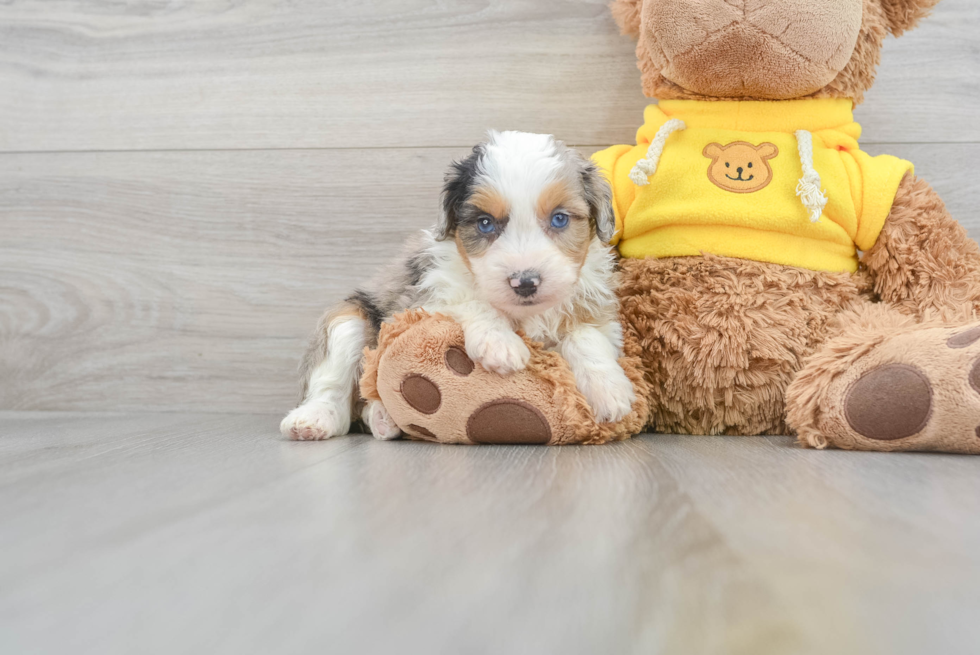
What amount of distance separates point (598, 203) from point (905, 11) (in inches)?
32.5

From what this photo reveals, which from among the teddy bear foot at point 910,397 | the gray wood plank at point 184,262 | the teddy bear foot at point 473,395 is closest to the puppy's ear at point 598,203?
the teddy bear foot at point 473,395

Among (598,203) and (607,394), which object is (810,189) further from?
(607,394)

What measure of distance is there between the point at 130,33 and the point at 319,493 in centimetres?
181

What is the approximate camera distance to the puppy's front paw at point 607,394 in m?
1.31

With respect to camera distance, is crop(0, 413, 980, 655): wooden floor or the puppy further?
the puppy

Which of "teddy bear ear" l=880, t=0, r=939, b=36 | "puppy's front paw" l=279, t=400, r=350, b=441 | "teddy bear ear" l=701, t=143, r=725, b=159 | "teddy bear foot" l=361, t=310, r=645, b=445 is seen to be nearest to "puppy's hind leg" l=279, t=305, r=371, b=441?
"puppy's front paw" l=279, t=400, r=350, b=441

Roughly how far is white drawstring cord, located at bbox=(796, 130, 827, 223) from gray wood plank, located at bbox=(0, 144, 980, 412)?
93 cm

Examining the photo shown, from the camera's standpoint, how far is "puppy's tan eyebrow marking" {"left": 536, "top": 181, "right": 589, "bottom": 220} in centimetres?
133

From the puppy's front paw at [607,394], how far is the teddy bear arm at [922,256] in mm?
640

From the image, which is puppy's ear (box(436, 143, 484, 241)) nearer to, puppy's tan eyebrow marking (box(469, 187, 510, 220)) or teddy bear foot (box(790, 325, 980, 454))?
puppy's tan eyebrow marking (box(469, 187, 510, 220))

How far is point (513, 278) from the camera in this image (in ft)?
4.10

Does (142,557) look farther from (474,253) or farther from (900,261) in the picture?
(900,261)

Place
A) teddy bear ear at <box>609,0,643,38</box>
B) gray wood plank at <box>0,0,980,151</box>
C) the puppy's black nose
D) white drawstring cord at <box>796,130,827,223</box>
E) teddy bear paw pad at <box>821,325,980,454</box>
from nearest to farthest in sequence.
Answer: teddy bear paw pad at <box>821,325,980,454</box>
the puppy's black nose
white drawstring cord at <box>796,130,827,223</box>
teddy bear ear at <box>609,0,643,38</box>
gray wood plank at <box>0,0,980,151</box>

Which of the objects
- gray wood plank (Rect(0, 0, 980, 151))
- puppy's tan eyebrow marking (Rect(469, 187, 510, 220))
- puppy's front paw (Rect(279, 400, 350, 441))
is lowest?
puppy's front paw (Rect(279, 400, 350, 441))
